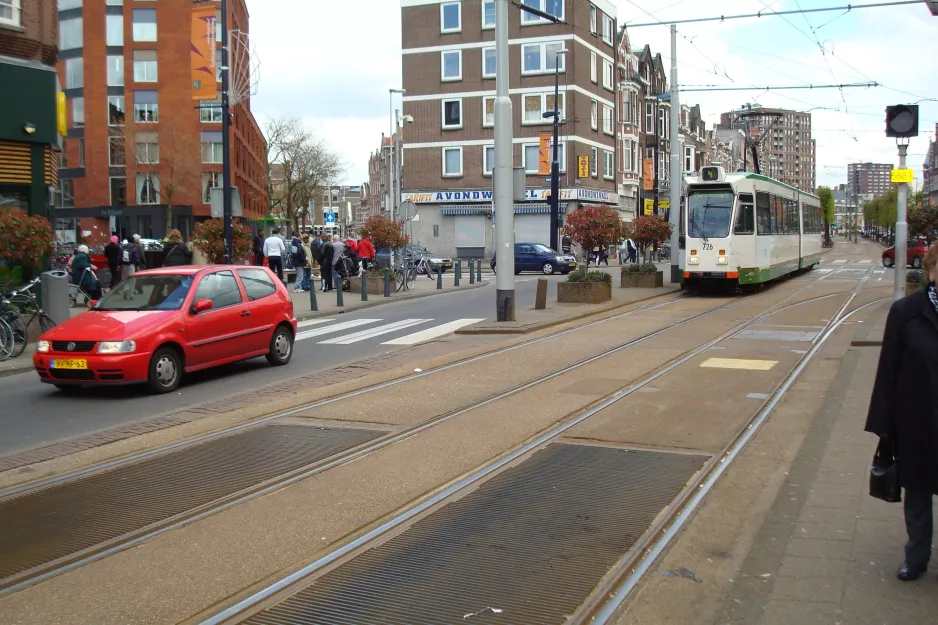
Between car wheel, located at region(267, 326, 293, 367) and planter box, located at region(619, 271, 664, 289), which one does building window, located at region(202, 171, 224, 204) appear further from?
car wheel, located at region(267, 326, 293, 367)

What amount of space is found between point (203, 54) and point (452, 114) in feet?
125

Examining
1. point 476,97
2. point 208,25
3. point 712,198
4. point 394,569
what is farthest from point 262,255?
point 476,97

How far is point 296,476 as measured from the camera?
680 cm

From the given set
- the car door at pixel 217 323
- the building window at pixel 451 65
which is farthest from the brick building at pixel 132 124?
the car door at pixel 217 323

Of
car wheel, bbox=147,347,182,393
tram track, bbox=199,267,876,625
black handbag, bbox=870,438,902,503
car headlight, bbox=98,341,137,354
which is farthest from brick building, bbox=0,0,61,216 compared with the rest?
black handbag, bbox=870,438,902,503

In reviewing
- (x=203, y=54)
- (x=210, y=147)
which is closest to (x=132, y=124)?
(x=210, y=147)

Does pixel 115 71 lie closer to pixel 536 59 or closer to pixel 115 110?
pixel 115 110

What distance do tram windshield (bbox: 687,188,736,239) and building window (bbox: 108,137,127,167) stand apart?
1716 inches

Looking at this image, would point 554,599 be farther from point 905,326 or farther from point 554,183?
point 554,183

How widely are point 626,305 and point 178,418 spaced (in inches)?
571

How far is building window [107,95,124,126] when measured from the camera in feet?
184

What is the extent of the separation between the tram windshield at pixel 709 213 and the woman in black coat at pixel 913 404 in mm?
19559

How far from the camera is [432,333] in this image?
56.3ft

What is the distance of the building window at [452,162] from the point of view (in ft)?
189
